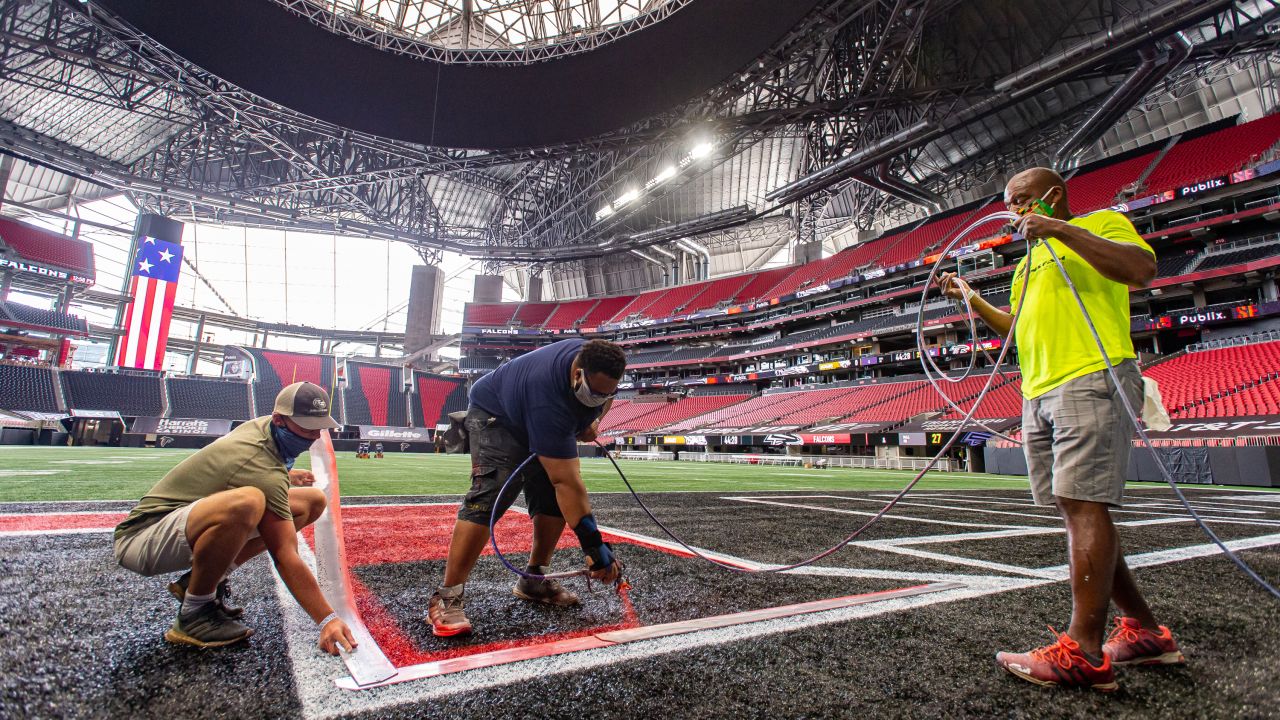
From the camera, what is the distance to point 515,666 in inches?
81.3

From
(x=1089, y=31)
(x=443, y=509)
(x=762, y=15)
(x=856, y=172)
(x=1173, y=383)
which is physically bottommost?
(x=443, y=509)

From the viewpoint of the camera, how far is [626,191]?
126 ft

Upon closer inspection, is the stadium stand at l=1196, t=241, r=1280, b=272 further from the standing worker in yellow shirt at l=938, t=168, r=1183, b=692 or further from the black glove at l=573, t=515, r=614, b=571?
the black glove at l=573, t=515, r=614, b=571

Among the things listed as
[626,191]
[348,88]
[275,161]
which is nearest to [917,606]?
[348,88]

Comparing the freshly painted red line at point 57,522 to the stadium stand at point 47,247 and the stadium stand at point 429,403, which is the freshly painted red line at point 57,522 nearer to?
Answer: the stadium stand at point 429,403

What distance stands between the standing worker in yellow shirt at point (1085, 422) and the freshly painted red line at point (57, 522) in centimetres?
651

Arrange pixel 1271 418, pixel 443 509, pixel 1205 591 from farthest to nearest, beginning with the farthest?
1. pixel 1271 418
2. pixel 443 509
3. pixel 1205 591

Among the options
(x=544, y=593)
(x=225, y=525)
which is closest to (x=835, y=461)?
(x=544, y=593)

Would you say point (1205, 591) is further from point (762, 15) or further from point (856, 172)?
point (856, 172)

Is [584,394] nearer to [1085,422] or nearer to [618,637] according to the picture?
[618,637]

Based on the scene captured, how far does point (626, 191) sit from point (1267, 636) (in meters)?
38.4

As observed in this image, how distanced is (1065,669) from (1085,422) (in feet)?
2.96

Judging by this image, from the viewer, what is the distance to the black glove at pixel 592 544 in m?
2.58

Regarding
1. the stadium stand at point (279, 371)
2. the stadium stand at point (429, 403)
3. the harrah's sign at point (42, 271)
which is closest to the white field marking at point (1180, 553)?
the stadium stand at point (279, 371)
